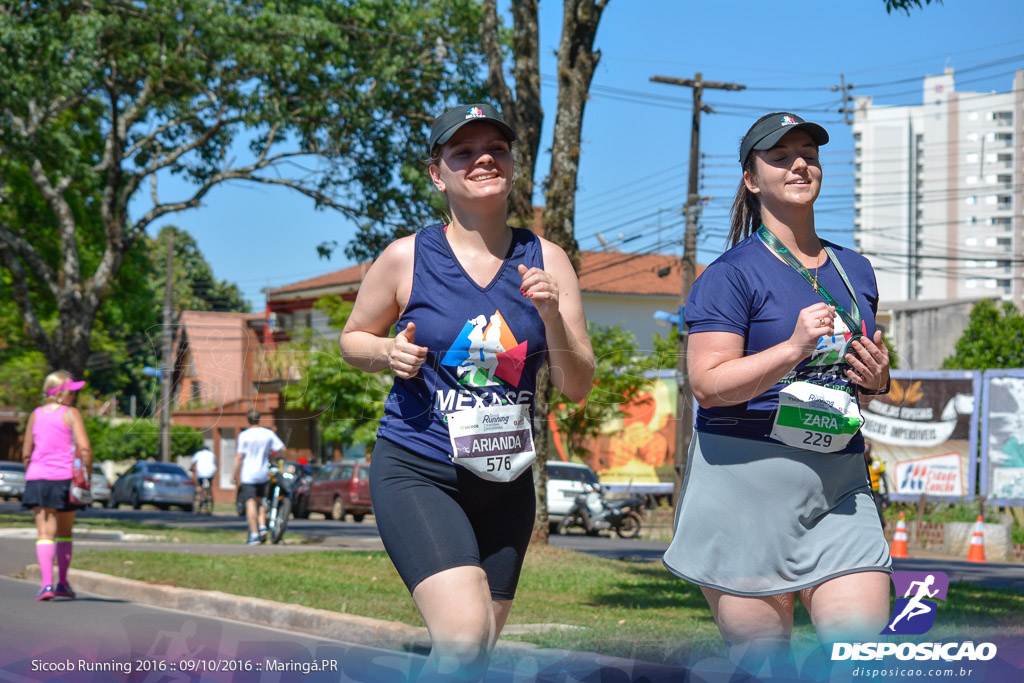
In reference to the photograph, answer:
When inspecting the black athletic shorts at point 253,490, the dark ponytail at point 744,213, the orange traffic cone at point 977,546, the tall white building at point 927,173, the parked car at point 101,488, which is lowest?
the parked car at point 101,488

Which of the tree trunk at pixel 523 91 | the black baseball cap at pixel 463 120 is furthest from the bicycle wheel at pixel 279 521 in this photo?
the black baseball cap at pixel 463 120

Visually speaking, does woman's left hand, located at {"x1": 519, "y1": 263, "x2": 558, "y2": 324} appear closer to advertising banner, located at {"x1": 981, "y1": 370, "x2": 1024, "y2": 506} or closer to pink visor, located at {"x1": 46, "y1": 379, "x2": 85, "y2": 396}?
pink visor, located at {"x1": 46, "y1": 379, "x2": 85, "y2": 396}

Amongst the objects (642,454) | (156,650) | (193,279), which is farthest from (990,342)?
(193,279)

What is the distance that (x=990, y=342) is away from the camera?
29672mm

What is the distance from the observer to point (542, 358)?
3643 mm

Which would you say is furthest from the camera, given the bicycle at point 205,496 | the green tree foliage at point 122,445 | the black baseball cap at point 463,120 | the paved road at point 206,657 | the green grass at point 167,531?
the green tree foliage at point 122,445

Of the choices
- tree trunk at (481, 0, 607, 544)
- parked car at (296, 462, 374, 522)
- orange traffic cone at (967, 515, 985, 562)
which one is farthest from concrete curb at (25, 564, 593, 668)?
parked car at (296, 462, 374, 522)

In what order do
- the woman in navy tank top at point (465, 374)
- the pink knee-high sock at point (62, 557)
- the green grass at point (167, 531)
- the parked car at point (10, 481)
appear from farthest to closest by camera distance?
the parked car at point (10, 481) → the green grass at point (167, 531) → the pink knee-high sock at point (62, 557) → the woman in navy tank top at point (465, 374)

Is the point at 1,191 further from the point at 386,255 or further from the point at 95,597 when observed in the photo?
the point at 386,255

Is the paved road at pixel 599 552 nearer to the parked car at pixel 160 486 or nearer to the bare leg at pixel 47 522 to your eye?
the bare leg at pixel 47 522

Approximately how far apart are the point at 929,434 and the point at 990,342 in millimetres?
7311

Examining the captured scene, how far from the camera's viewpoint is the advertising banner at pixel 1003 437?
73.0 ft

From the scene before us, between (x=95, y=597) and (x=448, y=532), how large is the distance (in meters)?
7.66

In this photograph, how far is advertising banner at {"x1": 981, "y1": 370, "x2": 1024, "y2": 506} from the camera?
73.0 feet
